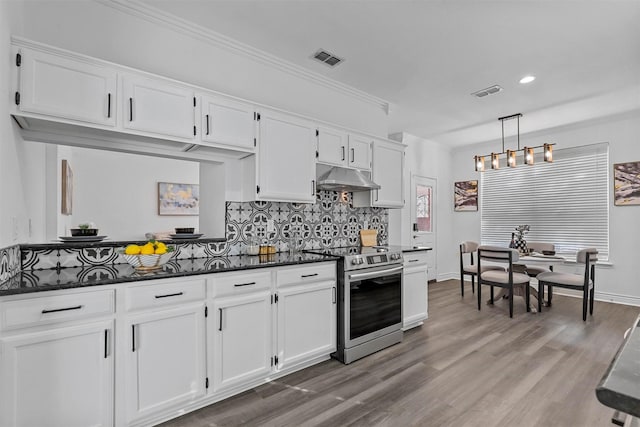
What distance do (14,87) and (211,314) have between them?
171 cm

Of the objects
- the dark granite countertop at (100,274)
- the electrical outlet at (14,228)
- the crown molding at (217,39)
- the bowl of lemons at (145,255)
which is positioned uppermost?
the crown molding at (217,39)

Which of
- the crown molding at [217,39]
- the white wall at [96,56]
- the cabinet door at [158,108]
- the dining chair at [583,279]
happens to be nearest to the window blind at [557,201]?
the dining chair at [583,279]

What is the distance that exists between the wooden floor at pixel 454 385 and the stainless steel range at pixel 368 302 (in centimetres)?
14

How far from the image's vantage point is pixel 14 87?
1.76m

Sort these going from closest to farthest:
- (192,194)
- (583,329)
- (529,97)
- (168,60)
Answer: (168,60) < (583,329) < (529,97) < (192,194)

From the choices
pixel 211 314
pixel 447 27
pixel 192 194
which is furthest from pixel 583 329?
pixel 192 194

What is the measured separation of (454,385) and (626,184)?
4.60 meters

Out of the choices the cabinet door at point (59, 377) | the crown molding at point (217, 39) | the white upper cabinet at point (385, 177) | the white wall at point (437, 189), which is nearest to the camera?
the cabinet door at point (59, 377)

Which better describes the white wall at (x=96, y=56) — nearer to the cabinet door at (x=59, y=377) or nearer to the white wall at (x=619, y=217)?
the cabinet door at (x=59, y=377)

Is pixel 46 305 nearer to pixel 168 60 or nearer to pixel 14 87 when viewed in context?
pixel 14 87

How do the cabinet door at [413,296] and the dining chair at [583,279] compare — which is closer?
the cabinet door at [413,296]

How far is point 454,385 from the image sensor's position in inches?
97.7

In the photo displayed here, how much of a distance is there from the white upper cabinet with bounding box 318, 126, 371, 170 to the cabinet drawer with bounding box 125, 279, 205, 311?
175 cm

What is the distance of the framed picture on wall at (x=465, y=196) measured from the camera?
6.61 metres
